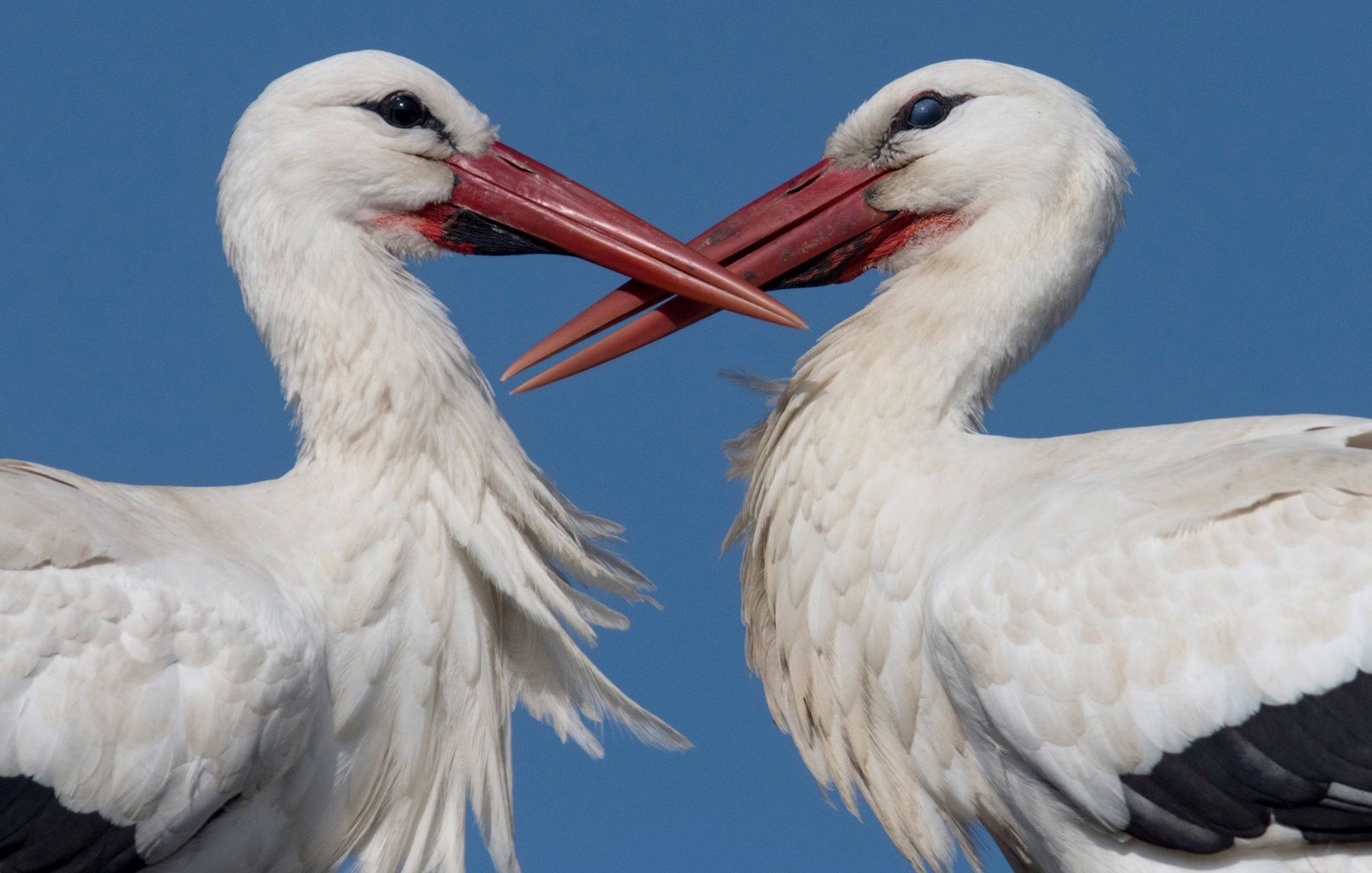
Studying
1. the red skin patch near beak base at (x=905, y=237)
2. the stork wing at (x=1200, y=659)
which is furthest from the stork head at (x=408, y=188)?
the stork wing at (x=1200, y=659)

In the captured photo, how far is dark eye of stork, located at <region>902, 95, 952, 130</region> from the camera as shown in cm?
464

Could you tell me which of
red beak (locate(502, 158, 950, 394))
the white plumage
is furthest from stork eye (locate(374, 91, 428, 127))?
the white plumage

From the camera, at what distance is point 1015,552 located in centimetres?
381

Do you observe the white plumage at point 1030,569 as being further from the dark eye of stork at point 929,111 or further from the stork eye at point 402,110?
the stork eye at point 402,110

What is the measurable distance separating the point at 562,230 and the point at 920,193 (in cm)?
88

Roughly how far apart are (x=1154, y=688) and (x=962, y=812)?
26.6 inches

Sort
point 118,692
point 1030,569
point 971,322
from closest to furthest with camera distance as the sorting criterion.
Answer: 1. point 118,692
2. point 1030,569
3. point 971,322

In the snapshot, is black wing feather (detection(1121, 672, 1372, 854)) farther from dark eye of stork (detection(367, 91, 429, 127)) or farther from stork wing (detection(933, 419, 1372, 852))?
dark eye of stork (detection(367, 91, 429, 127))

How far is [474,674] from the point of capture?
4309mm

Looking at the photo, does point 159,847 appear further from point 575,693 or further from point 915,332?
point 915,332

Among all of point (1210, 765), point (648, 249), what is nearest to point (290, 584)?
point (648, 249)

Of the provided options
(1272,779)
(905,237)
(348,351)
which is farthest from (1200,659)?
(348,351)

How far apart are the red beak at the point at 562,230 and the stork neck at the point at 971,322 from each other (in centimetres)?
22

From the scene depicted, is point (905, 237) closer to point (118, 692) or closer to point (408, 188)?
point (408, 188)
